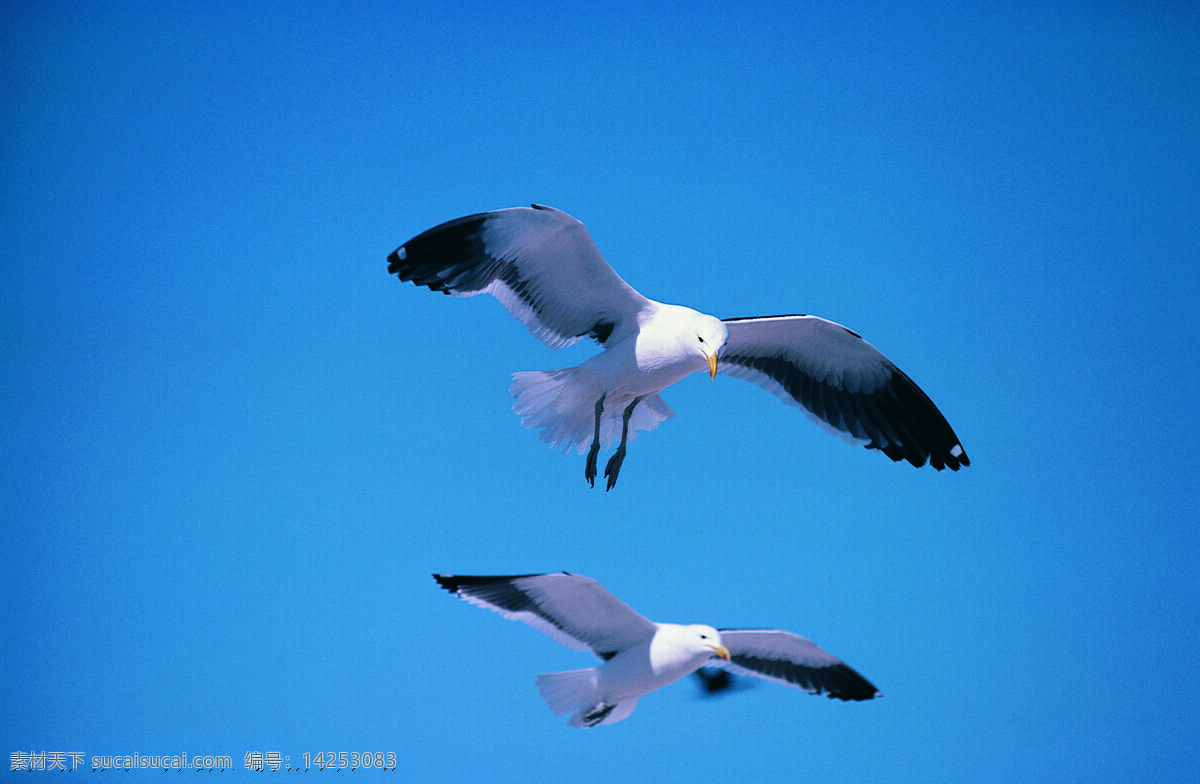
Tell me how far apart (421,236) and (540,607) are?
135 cm

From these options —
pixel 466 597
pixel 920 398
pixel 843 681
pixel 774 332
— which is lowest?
pixel 843 681

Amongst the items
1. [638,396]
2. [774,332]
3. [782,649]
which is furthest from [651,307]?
[782,649]

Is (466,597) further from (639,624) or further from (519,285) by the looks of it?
(519,285)

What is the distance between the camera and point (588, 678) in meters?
3.86

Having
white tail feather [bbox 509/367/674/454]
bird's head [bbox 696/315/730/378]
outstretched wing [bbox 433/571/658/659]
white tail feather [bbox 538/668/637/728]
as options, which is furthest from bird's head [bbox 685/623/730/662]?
bird's head [bbox 696/315/730/378]

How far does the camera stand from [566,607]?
3980 millimetres

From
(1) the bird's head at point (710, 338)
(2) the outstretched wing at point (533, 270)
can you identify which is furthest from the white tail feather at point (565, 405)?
(1) the bird's head at point (710, 338)

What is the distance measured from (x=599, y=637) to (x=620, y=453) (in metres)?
0.67

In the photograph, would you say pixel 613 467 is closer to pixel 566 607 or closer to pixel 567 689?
pixel 566 607

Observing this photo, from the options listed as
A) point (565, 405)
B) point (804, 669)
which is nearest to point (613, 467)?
point (565, 405)

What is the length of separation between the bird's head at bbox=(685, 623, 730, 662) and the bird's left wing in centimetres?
44

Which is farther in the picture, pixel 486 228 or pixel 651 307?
pixel 651 307

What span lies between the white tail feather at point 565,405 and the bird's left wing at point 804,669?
0.99m

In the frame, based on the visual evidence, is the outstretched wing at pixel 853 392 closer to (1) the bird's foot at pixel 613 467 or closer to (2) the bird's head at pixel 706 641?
(1) the bird's foot at pixel 613 467
